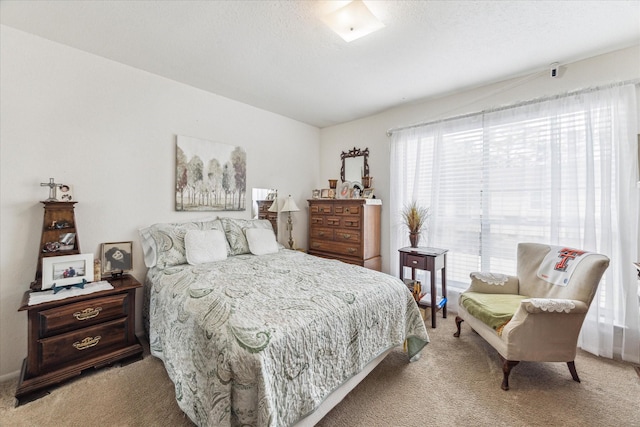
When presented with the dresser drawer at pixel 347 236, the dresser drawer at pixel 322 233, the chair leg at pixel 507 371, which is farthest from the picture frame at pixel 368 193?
the chair leg at pixel 507 371

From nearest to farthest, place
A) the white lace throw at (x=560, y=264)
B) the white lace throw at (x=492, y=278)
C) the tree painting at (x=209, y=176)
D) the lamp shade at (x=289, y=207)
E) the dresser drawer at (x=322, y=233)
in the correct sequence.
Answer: the white lace throw at (x=560, y=264), the white lace throw at (x=492, y=278), the tree painting at (x=209, y=176), the lamp shade at (x=289, y=207), the dresser drawer at (x=322, y=233)

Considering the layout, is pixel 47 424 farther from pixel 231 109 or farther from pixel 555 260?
pixel 555 260

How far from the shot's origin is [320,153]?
4547 mm

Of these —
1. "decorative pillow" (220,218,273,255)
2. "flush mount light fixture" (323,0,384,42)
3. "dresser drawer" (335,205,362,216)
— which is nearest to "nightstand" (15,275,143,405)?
"decorative pillow" (220,218,273,255)

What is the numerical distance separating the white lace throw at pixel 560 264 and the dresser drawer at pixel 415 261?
98 cm

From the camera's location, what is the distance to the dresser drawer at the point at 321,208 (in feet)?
12.3

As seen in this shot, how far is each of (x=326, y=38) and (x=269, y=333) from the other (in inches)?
85.3

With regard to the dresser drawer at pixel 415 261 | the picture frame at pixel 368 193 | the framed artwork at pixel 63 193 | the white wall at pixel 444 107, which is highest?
the white wall at pixel 444 107

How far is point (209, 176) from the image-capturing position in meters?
3.10

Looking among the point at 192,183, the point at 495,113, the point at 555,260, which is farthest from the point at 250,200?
the point at 555,260

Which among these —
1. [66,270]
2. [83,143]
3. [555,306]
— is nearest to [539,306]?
[555,306]

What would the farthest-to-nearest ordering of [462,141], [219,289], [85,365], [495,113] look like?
1. [462,141]
2. [495,113]
3. [85,365]
4. [219,289]

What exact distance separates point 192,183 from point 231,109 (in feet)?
3.63

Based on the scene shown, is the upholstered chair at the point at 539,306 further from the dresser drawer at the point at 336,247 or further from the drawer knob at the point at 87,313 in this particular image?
the drawer knob at the point at 87,313
